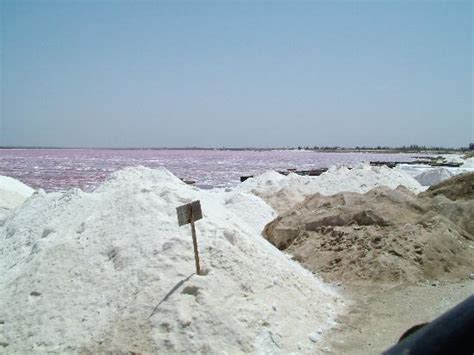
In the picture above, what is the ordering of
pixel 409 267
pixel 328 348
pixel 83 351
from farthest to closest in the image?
pixel 409 267, pixel 328 348, pixel 83 351

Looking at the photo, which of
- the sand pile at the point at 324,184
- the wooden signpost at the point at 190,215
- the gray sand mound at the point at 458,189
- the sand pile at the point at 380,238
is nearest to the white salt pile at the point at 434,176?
the sand pile at the point at 324,184

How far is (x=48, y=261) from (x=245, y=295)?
2797 millimetres

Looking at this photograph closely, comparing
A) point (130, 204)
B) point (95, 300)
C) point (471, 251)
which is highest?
point (130, 204)

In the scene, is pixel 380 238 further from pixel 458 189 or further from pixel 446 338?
pixel 458 189

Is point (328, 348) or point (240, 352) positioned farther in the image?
point (328, 348)

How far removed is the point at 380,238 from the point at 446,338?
7673mm

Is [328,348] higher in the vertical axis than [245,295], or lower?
lower

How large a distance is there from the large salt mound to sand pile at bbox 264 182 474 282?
1535 mm

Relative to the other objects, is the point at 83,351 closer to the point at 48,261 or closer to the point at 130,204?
the point at 48,261

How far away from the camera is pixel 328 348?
18.7 feet

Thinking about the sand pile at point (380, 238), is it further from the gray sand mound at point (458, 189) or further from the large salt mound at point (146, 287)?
the gray sand mound at point (458, 189)

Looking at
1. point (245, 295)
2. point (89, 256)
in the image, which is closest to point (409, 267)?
point (245, 295)

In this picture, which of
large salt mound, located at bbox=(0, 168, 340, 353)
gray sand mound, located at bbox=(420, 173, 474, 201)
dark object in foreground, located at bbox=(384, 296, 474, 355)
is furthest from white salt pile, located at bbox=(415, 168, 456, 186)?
dark object in foreground, located at bbox=(384, 296, 474, 355)

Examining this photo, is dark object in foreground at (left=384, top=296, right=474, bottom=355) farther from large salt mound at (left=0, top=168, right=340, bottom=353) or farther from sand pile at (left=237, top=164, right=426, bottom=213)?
sand pile at (left=237, top=164, right=426, bottom=213)
